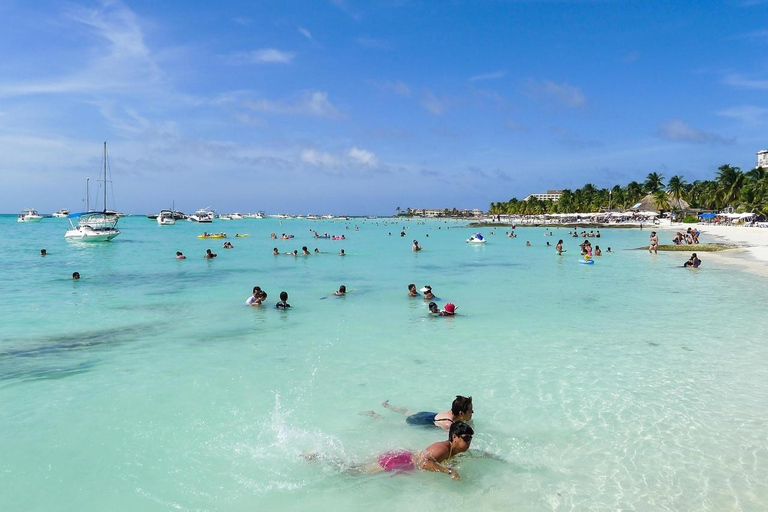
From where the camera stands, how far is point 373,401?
366 inches

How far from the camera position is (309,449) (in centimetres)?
745

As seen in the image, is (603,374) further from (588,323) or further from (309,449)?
(309,449)

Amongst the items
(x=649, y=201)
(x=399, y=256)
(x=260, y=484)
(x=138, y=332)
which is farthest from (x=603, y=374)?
(x=649, y=201)

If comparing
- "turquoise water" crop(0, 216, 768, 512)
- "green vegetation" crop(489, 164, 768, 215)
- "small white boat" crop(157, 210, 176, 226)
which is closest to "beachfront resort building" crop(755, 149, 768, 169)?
"green vegetation" crop(489, 164, 768, 215)

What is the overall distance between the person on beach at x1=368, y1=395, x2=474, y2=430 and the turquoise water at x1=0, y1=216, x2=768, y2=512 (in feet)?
0.70

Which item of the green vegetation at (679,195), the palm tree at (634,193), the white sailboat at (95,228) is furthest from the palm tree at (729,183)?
the white sailboat at (95,228)

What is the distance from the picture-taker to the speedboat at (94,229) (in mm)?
58844

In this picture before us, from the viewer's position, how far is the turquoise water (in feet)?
20.9

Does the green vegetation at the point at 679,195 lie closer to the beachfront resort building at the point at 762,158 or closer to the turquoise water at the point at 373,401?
the beachfront resort building at the point at 762,158

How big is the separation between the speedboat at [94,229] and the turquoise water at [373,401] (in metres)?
43.5

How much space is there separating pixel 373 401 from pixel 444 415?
5.76 ft

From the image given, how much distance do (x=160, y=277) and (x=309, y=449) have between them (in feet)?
82.8

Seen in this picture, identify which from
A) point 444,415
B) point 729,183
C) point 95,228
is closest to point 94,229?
point 95,228

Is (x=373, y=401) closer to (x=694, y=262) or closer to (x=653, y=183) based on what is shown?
(x=694, y=262)
